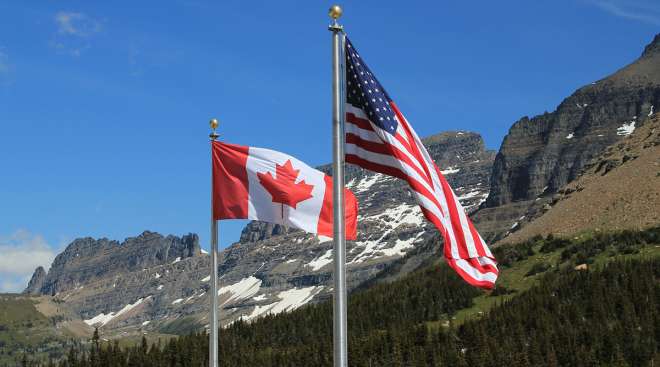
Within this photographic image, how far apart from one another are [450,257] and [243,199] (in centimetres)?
974

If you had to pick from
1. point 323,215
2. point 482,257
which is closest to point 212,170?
point 323,215

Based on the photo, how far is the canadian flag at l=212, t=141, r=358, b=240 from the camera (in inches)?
1455

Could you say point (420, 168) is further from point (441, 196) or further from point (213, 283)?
point (213, 283)

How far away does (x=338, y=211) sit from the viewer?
3050cm

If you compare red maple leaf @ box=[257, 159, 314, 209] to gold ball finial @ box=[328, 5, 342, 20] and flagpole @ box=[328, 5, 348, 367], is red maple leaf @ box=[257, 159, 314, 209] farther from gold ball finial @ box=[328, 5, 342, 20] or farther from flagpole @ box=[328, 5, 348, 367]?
gold ball finial @ box=[328, 5, 342, 20]

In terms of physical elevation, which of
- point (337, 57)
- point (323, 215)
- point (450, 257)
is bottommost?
point (450, 257)

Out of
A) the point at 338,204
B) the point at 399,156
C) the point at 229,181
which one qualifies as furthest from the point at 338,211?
the point at 229,181

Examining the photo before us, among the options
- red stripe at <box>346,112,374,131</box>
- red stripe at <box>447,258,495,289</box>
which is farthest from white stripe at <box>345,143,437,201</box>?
red stripe at <box>447,258,495,289</box>

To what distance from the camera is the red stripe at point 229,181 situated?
38.4 m

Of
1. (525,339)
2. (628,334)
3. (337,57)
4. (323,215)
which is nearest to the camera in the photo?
(337,57)

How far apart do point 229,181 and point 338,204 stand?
9272 millimetres

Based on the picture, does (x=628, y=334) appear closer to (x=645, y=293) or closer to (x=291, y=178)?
(x=645, y=293)

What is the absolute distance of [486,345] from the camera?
190m

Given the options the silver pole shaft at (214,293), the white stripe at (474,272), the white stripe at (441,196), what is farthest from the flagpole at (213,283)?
the white stripe at (474,272)
